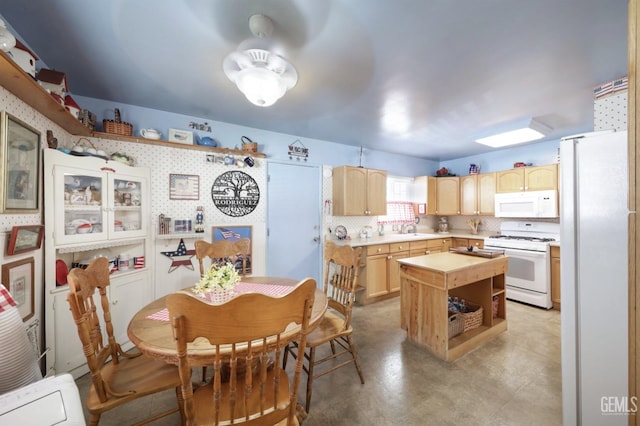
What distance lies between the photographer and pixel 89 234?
207cm

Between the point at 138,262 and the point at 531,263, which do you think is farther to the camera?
the point at 531,263

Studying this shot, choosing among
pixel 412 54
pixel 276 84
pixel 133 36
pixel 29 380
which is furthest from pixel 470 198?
pixel 29 380

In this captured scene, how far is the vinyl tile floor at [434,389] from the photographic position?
1.59m

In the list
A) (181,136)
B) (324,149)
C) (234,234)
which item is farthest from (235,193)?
(324,149)

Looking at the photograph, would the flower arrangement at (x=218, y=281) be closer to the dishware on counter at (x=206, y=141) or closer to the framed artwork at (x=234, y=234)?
the framed artwork at (x=234, y=234)

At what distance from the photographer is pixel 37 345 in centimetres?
170

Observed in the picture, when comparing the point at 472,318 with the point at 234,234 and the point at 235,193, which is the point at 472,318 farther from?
the point at 235,193

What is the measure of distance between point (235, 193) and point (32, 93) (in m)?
1.89

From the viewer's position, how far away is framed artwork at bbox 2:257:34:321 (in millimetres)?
1454

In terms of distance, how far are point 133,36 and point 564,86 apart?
3517 millimetres

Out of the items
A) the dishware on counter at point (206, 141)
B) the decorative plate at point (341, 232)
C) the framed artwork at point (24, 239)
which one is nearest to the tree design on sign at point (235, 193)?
the dishware on counter at point (206, 141)

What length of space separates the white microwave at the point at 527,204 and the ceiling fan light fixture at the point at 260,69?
13.6 feet

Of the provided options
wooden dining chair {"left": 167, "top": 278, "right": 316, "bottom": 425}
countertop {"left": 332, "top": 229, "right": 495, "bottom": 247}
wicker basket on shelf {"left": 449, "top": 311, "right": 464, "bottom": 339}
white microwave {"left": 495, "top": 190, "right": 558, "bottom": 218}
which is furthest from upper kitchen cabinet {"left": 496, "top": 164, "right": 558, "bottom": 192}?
wooden dining chair {"left": 167, "top": 278, "right": 316, "bottom": 425}

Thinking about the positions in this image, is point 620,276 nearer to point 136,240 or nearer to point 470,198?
point 136,240
